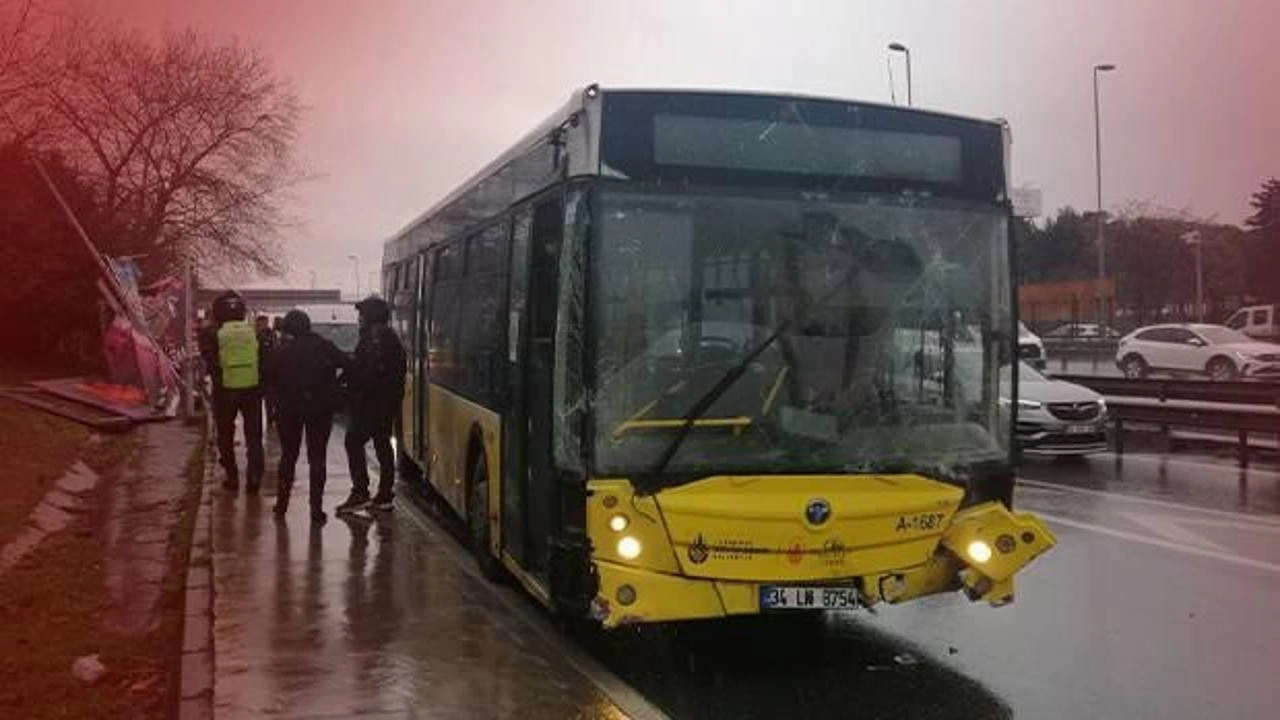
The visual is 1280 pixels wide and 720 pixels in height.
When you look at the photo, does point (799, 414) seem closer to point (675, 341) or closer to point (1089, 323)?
point (675, 341)

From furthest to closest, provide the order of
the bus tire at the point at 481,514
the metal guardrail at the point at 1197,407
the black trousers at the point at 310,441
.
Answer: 1. the metal guardrail at the point at 1197,407
2. the black trousers at the point at 310,441
3. the bus tire at the point at 481,514

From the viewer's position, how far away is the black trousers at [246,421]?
41.9 feet

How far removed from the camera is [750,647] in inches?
280

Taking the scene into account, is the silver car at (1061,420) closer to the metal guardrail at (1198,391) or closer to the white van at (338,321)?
the metal guardrail at (1198,391)

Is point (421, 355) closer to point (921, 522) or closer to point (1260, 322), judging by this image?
point (921, 522)

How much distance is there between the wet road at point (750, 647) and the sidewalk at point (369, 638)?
0.02 meters

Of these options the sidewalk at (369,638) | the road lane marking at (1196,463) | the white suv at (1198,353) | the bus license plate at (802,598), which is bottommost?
the road lane marking at (1196,463)

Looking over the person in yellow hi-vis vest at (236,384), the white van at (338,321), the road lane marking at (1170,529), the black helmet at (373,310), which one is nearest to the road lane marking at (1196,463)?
the road lane marking at (1170,529)

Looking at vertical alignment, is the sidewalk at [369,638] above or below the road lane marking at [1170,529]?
above

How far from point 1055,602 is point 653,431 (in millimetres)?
3578

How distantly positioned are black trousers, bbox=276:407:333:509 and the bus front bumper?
527 centimetres

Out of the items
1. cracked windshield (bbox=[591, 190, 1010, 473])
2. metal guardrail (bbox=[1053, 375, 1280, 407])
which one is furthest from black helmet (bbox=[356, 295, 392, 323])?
metal guardrail (bbox=[1053, 375, 1280, 407])

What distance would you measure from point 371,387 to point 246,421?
2.58 metres

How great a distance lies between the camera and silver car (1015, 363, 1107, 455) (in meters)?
15.8
